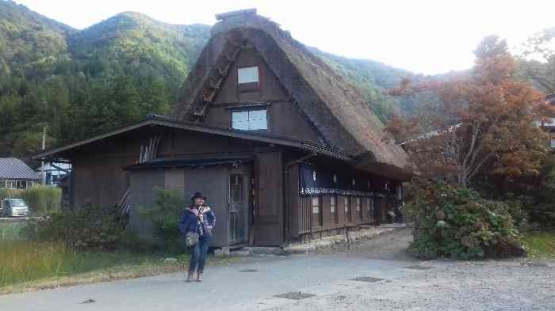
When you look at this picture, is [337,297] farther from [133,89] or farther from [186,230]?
[133,89]

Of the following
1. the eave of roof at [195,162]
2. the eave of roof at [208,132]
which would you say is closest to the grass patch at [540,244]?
the eave of roof at [208,132]

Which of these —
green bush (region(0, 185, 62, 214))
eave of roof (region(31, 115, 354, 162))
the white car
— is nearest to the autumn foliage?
eave of roof (region(31, 115, 354, 162))

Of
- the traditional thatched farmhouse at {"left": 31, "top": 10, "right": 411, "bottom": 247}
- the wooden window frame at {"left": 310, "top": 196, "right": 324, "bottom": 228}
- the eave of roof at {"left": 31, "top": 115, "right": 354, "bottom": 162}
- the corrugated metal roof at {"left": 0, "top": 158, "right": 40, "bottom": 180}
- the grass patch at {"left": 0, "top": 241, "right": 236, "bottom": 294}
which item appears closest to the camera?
the grass patch at {"left": 0, "top": 241, "right": 236, "bottom": 294}

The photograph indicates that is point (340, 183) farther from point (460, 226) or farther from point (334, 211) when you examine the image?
point (460, 226)

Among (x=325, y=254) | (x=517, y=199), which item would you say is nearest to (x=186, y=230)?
(x=325, y=254)

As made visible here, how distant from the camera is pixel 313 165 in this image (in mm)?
17047

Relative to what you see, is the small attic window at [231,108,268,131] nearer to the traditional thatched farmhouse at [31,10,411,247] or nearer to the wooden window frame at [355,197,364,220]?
the traditional thatched farmhouse at [31,10,411,247]

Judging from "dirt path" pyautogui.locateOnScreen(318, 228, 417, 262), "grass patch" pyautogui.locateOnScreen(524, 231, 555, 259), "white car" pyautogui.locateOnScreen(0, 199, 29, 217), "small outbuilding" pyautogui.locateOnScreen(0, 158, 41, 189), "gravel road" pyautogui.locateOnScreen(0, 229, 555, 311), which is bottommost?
"gravel road" pyautogui.locateOnScreen(0, 229, 555, 311)

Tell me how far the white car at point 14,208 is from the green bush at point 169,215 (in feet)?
117

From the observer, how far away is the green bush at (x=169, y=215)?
14.2 meters

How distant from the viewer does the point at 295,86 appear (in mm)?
18875

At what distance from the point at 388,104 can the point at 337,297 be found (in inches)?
1131

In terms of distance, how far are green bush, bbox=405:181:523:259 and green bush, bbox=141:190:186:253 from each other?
19.6ft

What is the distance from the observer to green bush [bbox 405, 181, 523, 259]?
1273 cm
